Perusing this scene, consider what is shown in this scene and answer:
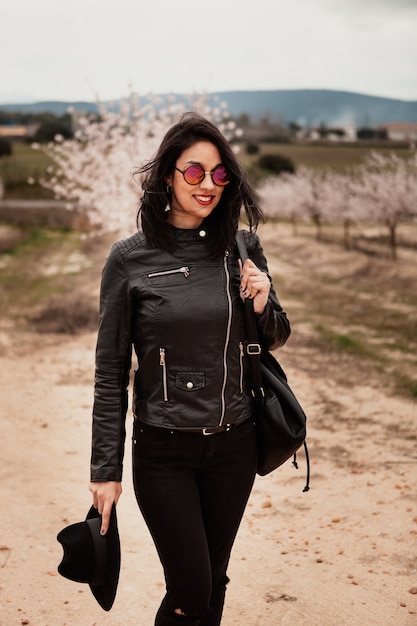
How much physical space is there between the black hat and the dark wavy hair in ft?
3.08

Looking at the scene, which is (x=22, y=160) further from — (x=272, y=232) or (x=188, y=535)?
(x=188, y=535)

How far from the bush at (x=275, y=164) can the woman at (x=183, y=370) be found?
2739 inches

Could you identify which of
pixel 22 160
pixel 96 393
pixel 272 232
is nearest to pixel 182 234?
pixel 96 393

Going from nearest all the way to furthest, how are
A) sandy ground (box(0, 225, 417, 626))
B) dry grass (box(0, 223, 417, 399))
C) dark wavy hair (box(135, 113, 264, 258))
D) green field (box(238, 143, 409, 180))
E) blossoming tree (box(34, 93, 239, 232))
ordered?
dark wavy hair (box(135, 113, 264, 258))
sandy ground (box(0, 225, 417, 626))
dry grass (box(0, 223, 417, 399))
blossoming tree (box(34, 93, 239, 232))
green field (box(238, 143, 409, 180))

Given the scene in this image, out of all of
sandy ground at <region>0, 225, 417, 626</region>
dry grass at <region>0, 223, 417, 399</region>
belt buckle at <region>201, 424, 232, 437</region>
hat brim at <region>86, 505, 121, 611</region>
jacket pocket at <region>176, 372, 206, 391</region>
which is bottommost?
dry grass at <region>0, 223, 417, 399</region>

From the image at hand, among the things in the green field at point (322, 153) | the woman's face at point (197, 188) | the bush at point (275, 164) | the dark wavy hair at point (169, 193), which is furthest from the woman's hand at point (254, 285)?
the bush at point (275, 164)

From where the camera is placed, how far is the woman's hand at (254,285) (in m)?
2.34

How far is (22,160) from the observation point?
71.8 metres

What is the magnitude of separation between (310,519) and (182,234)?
3.33 metres

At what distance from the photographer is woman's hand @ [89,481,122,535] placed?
2.34 m

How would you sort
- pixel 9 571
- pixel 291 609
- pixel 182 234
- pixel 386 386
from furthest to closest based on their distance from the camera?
pixel 386 386 < pixel 9 571 < pixel 291 609 < pixel 182 234

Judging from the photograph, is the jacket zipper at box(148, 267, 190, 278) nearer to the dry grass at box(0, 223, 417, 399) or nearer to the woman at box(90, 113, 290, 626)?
the woman at box(90, 113, 290, 626)

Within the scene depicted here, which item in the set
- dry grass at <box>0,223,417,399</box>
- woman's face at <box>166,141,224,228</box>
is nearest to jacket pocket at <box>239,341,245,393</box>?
woman's face at <box>166,141,224,228</box>

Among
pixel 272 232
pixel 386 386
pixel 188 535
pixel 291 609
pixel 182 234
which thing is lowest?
pixel 272 232
